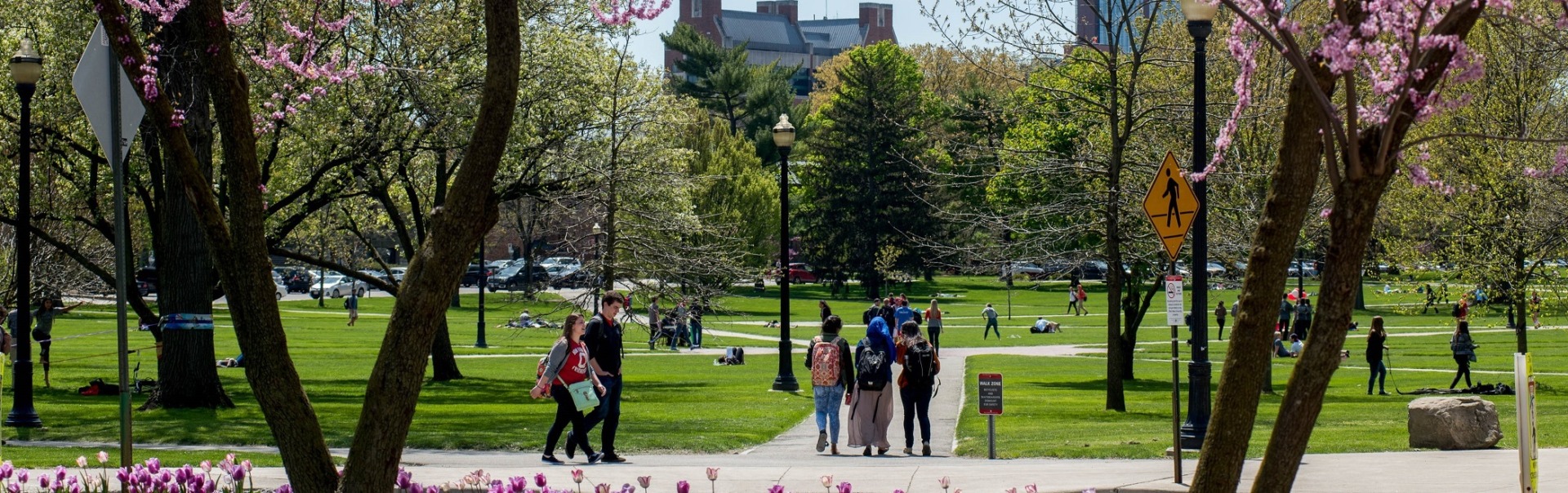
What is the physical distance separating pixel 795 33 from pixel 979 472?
528 ft

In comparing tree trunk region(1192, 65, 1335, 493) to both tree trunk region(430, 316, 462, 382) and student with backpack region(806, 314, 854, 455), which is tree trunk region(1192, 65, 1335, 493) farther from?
tree trunk region(430, 316, 462, 382)

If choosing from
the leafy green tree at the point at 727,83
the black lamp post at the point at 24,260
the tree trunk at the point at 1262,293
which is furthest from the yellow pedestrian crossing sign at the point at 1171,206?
the leafy green tree at the point at 727,83

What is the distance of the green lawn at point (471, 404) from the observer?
1627 cm

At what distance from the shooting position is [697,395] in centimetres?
2436

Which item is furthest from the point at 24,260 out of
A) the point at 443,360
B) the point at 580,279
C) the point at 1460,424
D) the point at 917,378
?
the point at 1460,424

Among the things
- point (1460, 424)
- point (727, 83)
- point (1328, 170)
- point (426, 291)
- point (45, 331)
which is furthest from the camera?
point (727, 83)

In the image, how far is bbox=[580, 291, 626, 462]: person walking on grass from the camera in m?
13.7

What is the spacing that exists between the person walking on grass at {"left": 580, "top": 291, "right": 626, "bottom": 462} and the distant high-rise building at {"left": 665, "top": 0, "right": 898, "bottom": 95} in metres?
143

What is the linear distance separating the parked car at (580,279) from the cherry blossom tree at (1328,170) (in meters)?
20.9

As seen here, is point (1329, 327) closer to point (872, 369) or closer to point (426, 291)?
point (426, 291)

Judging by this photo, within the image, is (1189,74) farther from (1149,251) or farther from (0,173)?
(0,173)

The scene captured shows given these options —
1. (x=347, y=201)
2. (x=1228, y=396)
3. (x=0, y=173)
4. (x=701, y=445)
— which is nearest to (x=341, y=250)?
(x=347, y=201)

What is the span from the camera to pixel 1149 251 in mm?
22781

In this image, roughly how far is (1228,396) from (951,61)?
3558 inches
